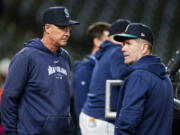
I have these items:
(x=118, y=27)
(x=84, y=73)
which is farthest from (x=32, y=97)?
(x=84, y=73)

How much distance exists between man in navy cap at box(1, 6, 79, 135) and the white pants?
72 centimetres

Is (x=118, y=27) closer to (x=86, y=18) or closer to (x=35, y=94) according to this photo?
(x=35, y=94)

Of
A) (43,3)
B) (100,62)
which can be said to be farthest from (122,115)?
(43,3)

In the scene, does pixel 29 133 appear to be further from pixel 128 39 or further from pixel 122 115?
pixel 128 39

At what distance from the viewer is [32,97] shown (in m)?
3.12

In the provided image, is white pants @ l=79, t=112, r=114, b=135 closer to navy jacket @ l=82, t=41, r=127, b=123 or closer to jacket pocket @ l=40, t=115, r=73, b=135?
navy jacket @ l=82, t=41, r=127, b=123

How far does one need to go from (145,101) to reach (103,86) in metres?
1.24

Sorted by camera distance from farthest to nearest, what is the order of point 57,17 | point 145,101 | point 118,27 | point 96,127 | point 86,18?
point 86,18, point 118,27, point 96,127, point 57,17, point 145,101

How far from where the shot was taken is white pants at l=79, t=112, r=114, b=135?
3879 mm

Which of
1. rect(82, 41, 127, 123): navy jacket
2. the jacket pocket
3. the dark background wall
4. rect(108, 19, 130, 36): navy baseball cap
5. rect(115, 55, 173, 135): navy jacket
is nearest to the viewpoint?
rect(115, 55, 173, 135): navy jacket

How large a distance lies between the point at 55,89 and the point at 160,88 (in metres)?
0.82

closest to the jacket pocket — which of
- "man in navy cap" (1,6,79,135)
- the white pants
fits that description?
"man in navy cap" (1,6,79,135)

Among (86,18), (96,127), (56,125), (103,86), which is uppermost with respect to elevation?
(86,18)

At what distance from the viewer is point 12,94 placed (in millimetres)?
3082
